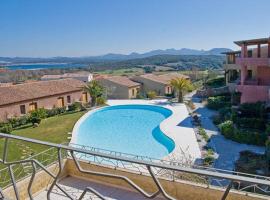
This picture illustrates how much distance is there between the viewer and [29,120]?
2688 cm

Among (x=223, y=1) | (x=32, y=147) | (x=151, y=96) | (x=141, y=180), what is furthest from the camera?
(x=151, y=96)

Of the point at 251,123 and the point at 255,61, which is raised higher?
the point at 255,61

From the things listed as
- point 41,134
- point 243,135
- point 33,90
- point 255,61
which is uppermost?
point 255,61

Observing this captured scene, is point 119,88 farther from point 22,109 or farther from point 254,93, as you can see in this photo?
point 254,93

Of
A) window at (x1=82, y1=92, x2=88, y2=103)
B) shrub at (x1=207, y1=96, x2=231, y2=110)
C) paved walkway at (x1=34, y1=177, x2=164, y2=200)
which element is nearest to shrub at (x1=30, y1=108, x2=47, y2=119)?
window at (x1=82, y1=92, x2=88, y2=103)

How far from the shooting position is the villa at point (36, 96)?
2969 cm

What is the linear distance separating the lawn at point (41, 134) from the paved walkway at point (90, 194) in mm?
9492

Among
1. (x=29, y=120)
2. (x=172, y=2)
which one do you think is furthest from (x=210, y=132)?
(x=29, y=120)

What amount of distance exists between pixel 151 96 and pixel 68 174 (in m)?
31.7

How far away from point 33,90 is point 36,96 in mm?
1510

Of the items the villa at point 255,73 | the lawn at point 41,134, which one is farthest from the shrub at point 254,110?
the lawn at point 41,134

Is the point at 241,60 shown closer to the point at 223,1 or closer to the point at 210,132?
the point at 223,1

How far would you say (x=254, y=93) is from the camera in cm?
2358

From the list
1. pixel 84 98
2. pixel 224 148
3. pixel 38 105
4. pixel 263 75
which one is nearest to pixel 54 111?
pixel 38 105
